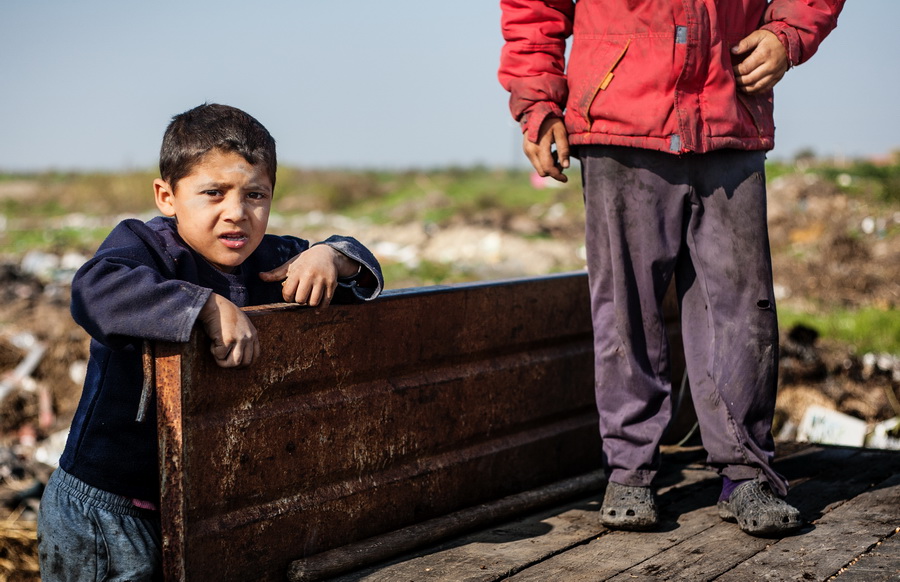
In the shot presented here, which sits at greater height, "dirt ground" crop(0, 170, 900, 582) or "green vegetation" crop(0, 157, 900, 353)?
"green vegetation" crop(0, 157, 900, 353)

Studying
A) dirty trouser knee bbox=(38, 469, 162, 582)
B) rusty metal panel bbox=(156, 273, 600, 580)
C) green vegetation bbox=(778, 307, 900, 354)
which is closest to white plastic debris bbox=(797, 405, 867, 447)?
green vegetation bbox=(778, 307, 900, 354)

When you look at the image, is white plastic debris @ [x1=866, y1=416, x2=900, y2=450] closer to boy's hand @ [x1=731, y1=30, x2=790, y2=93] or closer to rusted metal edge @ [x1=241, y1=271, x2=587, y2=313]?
rusted metal edge @ [x1=241, y1=271, x2=587, y2=313]

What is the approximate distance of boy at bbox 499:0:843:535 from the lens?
8.91 feet

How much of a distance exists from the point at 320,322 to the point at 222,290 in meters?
0.30

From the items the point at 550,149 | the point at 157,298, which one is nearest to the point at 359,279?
the point at 157,298

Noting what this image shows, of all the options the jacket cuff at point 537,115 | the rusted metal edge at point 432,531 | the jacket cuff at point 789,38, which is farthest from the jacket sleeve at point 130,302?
the jacket cuff at point 789,38

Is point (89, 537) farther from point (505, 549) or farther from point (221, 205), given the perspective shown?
point (505, 549)

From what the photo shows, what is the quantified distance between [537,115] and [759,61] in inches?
26.3

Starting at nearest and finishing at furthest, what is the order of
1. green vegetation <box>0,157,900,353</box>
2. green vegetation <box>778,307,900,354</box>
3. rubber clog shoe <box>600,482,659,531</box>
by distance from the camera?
rubber clog shoe <box>600,482,659,531</box>, green vegetation <box>778,307,900,354</box>, green vegetation <box>0,157,900,353</box>

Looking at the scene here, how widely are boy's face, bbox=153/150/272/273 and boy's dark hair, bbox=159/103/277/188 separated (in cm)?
2

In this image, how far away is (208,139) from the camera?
93.8 inches

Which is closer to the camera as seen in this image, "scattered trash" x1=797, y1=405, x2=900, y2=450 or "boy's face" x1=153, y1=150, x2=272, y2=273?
"boy's face" x1=153, y1=150, x2=272, y2=273

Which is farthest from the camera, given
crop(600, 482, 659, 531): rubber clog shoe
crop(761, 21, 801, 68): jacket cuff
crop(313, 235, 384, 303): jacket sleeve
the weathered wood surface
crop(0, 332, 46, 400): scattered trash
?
crop(0, 332, 46, 400): scattered trash

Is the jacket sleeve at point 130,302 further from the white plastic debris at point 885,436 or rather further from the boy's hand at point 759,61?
the white plastic debris at point 885,436
